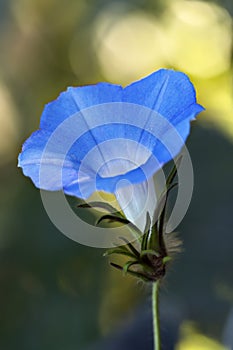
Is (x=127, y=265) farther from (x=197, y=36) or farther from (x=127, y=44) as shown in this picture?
(x=127, y=44)

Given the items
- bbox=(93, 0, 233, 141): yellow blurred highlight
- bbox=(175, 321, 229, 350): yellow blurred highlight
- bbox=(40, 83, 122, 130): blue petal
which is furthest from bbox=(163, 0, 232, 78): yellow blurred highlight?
A: bbox=(40, 83, 122, 130): blue petal

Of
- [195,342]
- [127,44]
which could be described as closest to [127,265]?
[195,342]

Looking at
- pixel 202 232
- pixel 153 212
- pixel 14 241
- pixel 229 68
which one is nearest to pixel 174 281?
pixel 202 232

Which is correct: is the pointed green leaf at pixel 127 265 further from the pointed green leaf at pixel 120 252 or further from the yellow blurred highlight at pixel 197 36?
the yellow blurred highlight at pixel 197 36

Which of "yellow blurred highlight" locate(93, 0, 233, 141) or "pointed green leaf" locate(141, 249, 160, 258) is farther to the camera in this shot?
"yellow blurred highlight" locate(93, 0, 233, 141)

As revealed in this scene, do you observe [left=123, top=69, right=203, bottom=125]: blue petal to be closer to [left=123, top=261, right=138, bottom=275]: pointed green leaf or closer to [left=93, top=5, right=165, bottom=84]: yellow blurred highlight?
[left=123, top=261, right=138, bottom=275]: pointed green leaf

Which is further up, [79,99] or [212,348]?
[79,99]

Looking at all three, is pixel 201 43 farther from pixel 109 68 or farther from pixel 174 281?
pixel 174 281
